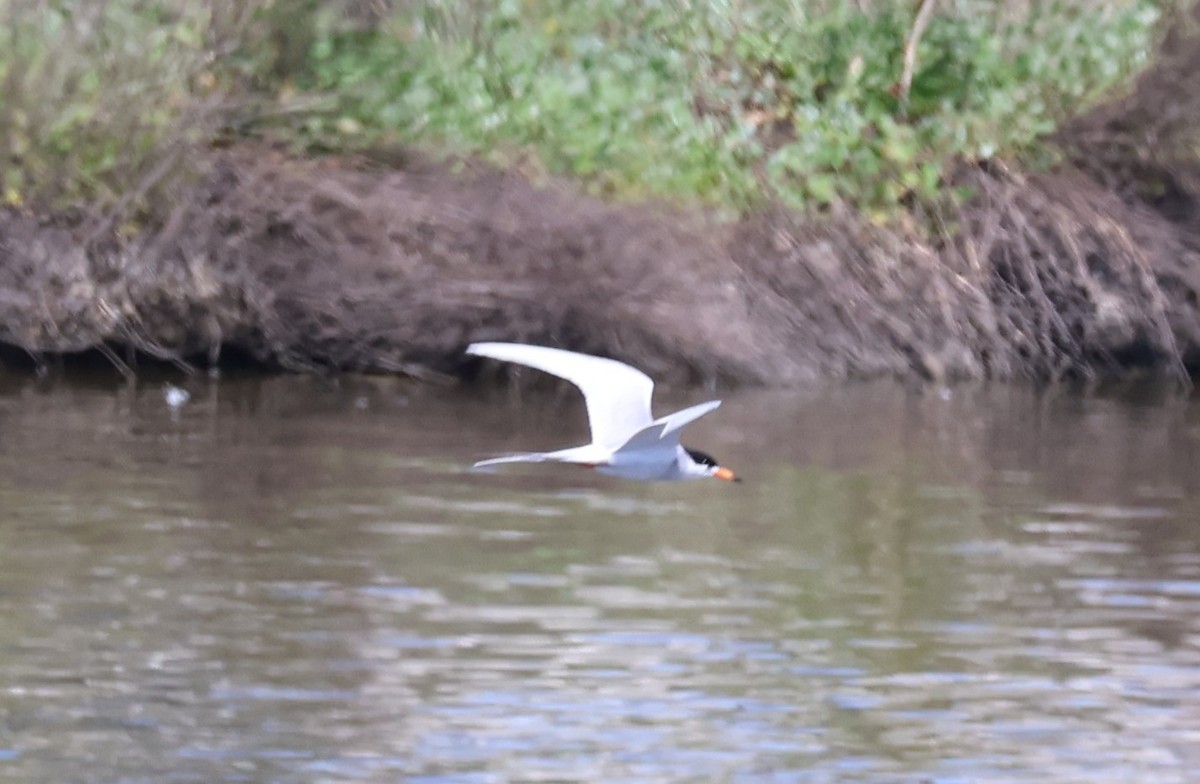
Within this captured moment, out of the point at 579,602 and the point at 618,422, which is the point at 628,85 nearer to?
the point at 618,422

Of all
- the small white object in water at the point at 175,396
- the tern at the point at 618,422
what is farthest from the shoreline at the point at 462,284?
the tern at the point at 618,422

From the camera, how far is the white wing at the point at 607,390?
9.02 meters

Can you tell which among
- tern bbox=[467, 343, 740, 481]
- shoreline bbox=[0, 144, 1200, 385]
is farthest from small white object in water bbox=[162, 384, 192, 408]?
tern bbox=[467, 343, 740, 481]

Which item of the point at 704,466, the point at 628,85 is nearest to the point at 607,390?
the point at 704,466

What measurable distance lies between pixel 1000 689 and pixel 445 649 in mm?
1829

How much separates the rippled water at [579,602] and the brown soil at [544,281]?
3.39 feet

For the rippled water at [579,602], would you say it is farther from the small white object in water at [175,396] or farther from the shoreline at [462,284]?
the shoreline at [462,284]

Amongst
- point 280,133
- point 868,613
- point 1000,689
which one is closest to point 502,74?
point 280,133

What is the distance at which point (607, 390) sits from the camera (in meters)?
9.22

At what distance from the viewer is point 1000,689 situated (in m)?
7.59

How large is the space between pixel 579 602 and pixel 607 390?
0.99 m

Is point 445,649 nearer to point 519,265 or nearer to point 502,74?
point 519,265

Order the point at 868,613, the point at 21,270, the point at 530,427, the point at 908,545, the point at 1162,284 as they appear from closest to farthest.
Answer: the point at 868,613, the point at 908,545, the point at 530,427, the point at 21,270, the point at 1162,284

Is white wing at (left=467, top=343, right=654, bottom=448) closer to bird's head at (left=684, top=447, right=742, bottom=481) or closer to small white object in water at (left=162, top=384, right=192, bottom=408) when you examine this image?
bird's head at (left=684, top=447, right=742, bottom=481)
